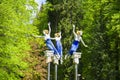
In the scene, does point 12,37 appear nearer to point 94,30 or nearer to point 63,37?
point 94,30

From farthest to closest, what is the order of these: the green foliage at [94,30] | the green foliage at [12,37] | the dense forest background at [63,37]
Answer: the green foliage at [94,30] → the dense forest background at [63,37] → the green foliage at [12,37]

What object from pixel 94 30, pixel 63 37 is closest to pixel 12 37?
pixel 94 30

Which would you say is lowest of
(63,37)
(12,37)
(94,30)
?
(63,37)

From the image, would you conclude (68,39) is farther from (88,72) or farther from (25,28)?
(25,28)

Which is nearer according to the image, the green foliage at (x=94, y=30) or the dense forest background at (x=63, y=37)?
the dense forest background at (x=63, y=37)

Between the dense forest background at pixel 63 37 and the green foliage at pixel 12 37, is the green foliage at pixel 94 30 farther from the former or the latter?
the green foliage at pixel 12 37

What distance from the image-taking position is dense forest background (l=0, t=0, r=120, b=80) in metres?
28.0

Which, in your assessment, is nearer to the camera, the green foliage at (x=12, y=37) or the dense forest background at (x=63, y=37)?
the green foliage at (x=12, y=37)

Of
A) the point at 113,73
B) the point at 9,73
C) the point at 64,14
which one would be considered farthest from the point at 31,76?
the point at 64,14

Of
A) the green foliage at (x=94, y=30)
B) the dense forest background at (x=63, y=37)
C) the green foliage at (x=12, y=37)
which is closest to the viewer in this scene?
the green foliage at (x=12, y=37)

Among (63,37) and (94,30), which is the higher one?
(94,30)

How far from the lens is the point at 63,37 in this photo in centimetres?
5003

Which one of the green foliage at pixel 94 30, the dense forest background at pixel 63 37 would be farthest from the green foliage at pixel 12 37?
the green foliage at pixel 94 30

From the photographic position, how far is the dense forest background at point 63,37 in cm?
2803
